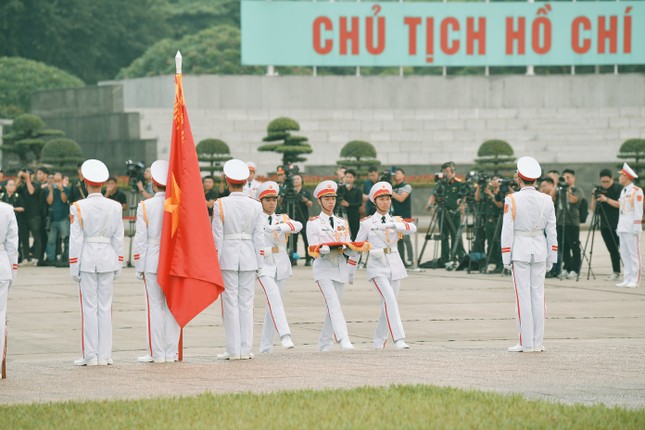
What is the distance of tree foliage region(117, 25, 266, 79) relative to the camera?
209 ft

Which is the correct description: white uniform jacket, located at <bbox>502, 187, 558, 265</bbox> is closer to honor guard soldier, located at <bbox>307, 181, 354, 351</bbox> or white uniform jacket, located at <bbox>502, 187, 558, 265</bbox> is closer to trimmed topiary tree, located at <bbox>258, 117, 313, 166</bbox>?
honor guard soldier, located at <bbox>307, 181, 354, 351</bbox>

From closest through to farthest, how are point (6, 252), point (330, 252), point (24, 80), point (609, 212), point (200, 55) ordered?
point (6, 252), point (330, 252), point (609, 212), point (24, 80), point (200, 55)

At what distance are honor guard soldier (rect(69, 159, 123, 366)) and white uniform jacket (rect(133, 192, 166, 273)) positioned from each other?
19 centimetres

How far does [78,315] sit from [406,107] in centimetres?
2837

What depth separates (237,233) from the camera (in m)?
13.5

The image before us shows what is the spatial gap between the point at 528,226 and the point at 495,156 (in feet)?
79.5

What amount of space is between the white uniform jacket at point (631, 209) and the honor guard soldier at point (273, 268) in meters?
8.22

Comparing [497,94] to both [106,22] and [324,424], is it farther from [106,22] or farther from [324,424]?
[324,424]

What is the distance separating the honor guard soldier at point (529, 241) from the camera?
45.6 feet

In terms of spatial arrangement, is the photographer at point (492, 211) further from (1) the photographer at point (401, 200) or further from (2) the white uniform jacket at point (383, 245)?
(2) the white uniform jacket at point (383, 245)

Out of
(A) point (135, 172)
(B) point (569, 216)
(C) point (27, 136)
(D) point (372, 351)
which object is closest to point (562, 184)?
(B) point (569, 216)

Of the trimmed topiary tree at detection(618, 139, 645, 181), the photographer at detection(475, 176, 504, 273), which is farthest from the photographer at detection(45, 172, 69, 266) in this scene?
the trimmed topiary tree at detection(618, 139, 645, 181)

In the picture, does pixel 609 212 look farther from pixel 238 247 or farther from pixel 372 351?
pixel 238 247

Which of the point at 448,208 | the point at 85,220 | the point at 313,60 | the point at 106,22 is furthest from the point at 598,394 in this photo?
the point at 106,22
